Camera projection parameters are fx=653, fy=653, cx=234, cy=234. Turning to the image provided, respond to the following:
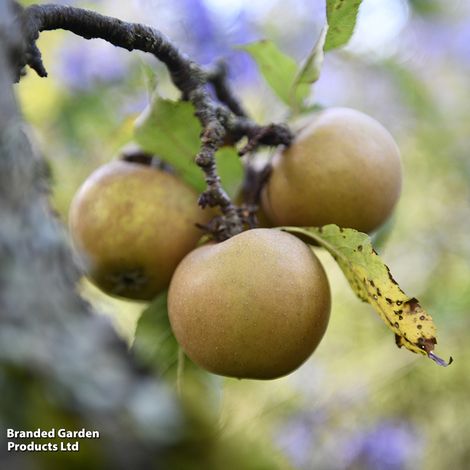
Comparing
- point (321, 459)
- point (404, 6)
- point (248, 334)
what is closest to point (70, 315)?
point (248, 334)

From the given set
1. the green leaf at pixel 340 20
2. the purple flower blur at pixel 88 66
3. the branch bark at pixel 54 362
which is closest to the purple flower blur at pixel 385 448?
the green leaf at pixel 340 20

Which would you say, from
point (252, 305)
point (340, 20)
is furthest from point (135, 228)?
point (340, 20)

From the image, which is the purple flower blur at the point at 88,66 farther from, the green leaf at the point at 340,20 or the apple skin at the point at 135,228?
the green leaf at the point at 340,20

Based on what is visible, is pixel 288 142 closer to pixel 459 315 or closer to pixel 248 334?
pixel 248 334

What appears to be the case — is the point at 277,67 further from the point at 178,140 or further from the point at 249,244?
the point at 249,244

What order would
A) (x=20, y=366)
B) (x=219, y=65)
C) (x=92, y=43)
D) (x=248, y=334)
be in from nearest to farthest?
1. (x=20, y=366)
2. (x=248, y=334)
3. (x=219, y=65)
4. (x=92, y=43)

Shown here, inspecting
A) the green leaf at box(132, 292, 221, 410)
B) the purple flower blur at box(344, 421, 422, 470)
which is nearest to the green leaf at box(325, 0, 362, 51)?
the green leaf at box(132, 292, 221, 410)
